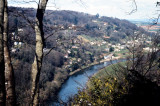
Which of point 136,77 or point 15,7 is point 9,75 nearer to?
point 15,7

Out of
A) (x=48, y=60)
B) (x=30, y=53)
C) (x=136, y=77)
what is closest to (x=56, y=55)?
(x=48, y=60)

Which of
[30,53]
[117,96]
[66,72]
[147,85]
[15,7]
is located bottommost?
[66,72]

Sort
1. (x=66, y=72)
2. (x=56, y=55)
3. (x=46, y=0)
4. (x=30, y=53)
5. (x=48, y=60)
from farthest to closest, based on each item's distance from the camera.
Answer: (x=56, y=55) < (x=48, y=60) < (x=30, y=53) < (x=66, y=72) < (x=46, y=0)

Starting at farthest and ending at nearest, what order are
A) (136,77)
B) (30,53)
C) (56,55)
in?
(56,55) < (30,53) < (136,77)

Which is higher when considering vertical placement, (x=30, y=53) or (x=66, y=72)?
(x=30, y=53)

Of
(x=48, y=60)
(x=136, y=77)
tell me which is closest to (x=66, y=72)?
(x=48, y=60)

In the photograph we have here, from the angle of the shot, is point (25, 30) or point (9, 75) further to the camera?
point (25, 30)

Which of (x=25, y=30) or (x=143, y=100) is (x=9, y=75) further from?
(x=143, y=100)

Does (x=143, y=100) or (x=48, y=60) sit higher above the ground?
(x=143, y=100)

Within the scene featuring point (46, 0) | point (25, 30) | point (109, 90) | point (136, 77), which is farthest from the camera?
point (136, 77)
